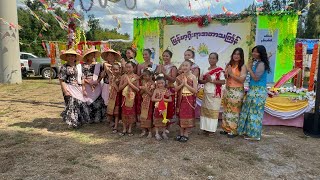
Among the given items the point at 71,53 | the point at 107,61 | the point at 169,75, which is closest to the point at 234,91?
the point at 169,75

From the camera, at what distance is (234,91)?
474 centimetres

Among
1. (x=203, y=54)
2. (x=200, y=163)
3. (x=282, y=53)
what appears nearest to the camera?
(x=200, y=163)

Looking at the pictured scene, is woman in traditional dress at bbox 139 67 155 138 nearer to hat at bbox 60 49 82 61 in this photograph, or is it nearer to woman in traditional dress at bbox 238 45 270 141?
hat at bbox 60 49 82 61

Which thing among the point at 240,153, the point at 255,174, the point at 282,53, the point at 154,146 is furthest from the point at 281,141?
the point at 282,53

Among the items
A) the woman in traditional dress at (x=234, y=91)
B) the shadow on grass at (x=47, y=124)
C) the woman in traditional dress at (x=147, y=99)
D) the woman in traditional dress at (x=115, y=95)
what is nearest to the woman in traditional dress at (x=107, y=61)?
the woman in traditional dress at (x=115, y=95)

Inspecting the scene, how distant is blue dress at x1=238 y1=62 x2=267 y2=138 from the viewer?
463cm

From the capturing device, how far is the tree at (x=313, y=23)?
26641 millimetres

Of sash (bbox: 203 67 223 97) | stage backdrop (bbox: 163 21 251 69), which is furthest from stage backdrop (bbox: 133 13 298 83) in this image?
sash (bbox: 203 67 223 97)

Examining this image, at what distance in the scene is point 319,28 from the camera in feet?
86.3

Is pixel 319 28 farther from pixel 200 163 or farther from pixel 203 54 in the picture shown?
pixel 200 163

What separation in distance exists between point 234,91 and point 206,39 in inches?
149

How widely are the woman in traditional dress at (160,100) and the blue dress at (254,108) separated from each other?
1292 mm

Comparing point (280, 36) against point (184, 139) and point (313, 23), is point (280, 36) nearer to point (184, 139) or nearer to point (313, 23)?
point (184, 139)

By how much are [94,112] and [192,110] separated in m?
2.15
